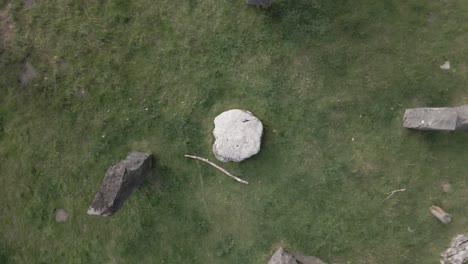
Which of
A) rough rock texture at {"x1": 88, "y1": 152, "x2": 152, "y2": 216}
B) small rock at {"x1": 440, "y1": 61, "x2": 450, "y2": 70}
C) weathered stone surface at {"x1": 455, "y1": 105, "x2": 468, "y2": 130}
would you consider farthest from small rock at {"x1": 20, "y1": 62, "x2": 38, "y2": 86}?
weathered stone surface at {"x1": 455, "y1": 105, "x2": 468, "y2": 130}

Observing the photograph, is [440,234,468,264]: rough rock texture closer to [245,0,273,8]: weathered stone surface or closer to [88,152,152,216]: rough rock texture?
[245,0,273,8]: weathered stone surface

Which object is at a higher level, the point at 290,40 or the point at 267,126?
the point at 290,40

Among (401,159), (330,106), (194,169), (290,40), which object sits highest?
(290,40)

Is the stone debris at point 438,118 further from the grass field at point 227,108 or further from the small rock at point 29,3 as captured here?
the small rock at point 29,3

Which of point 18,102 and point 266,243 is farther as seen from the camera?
point 18,102

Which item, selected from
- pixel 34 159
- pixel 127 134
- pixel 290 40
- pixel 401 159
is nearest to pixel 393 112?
pixel 401 159

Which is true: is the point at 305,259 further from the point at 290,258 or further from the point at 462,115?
the point at 462,115

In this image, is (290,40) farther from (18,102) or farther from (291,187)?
(18,102)
